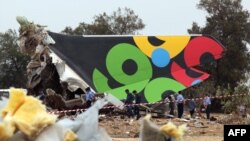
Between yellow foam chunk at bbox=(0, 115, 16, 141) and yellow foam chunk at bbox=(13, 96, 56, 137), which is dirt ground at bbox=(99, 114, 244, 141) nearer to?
yellow foam chunk at bbox=(13, 96, 56, 137)

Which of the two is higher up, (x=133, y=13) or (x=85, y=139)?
(x=133, y=13)

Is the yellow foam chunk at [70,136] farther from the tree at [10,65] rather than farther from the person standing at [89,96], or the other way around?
the tree at [10,65]

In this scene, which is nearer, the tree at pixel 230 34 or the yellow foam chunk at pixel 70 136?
the yellow foam chunk at pixel 70 136

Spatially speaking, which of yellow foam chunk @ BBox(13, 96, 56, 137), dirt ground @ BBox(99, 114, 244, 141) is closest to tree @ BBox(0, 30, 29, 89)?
dirt ground @ BBox(99, 114, 244, 141)

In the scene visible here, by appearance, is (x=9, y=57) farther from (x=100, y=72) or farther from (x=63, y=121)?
(x=63, y=121)

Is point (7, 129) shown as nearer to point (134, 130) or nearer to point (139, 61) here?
point (134, 130)

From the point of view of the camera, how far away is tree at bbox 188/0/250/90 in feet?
126

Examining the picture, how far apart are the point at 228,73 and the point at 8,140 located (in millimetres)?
37116

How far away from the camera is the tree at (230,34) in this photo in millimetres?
38438

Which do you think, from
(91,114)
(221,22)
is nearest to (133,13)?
(221,22)

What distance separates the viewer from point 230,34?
38.7m

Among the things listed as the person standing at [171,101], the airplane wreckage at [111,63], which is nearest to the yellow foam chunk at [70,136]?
the airplane wreckage at [111,63]

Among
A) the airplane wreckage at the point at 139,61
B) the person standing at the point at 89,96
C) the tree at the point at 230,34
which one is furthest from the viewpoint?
the tree at the point at 230,34

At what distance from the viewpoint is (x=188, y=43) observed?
18.0 metres
